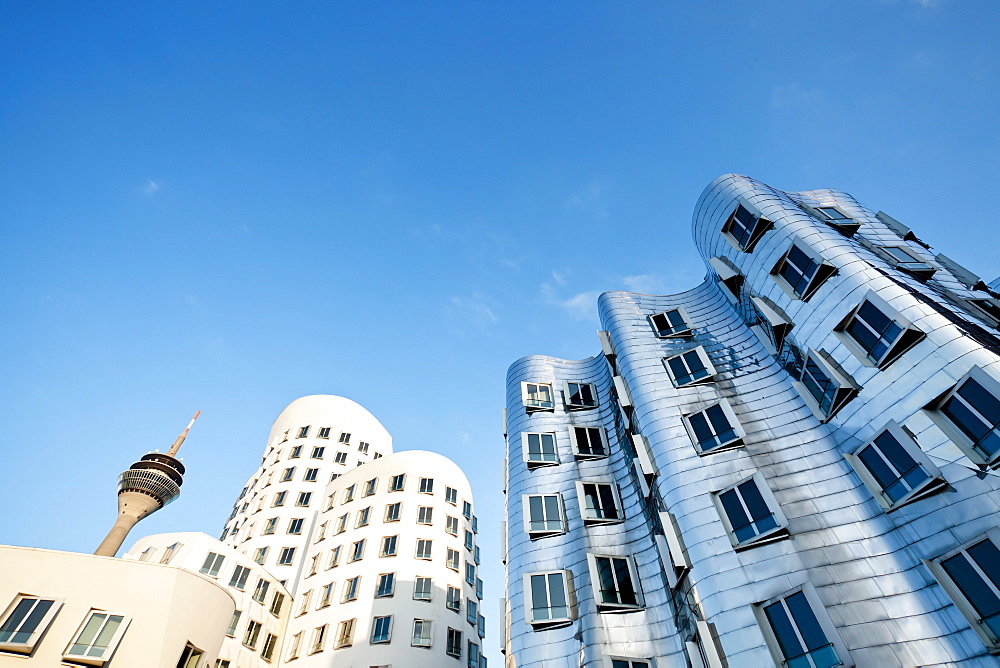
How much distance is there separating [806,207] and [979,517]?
1956 centimetres

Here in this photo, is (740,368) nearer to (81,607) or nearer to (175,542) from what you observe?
(81,607)

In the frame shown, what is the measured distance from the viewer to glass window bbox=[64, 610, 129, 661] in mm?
25844

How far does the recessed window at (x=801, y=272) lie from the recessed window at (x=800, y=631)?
1307 centimetres

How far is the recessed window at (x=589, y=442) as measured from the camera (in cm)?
2997

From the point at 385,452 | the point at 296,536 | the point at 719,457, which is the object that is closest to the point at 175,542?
the point at 296,536

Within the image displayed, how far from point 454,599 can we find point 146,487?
38571mm

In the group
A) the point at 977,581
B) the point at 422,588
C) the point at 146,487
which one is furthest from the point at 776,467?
the point at 146,487

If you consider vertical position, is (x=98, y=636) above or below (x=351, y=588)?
below

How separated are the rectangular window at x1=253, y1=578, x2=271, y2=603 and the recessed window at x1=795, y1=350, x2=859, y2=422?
152 ft

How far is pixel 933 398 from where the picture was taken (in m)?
17.4

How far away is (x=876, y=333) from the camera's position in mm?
20234

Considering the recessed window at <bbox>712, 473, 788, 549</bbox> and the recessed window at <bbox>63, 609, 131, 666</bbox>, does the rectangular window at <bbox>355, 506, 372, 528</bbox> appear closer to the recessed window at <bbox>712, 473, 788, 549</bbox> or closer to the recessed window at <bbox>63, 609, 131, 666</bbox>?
the recessed window at <bbox>63, 609, 131, 666</bbox>

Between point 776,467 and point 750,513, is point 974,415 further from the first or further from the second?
point 750,513

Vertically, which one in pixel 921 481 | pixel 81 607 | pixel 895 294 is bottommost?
pixel 921 481
